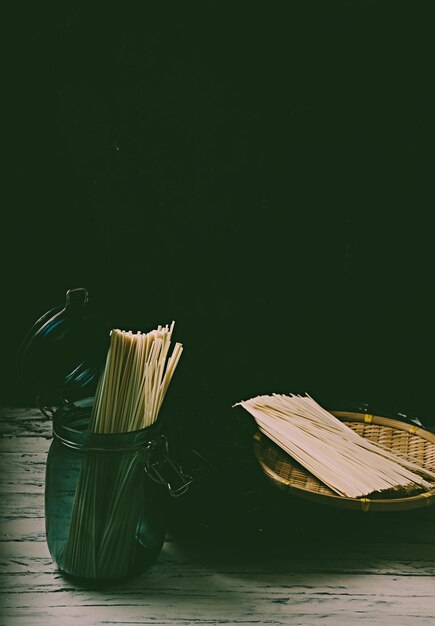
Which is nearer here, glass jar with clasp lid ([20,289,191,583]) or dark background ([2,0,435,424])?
glass jar with clasp lid ([20,289,191,583])

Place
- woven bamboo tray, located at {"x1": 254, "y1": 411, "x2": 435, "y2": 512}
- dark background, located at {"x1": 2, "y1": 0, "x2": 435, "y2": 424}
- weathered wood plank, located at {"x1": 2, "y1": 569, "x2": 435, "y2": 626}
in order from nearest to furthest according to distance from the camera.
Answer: weathered wood plank, located at {"x1": 2, "y1": 569, "x2": 435, "y2": 626}
woven bamboo tray, located at {"x1": 254, "y1": 411, "x2": 435, "y2": 512}
dark background, located at {"x1": 2, "y1": 0, "x2": 435, "y2": 424}

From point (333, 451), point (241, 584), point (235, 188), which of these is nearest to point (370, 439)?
point (333, 451)

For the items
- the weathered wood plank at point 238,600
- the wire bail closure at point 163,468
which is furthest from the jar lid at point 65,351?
the weathered wood plank at point 238,600

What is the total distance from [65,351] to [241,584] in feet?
1.30

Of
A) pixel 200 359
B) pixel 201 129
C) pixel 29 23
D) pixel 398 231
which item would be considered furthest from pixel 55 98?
pixel 398 231

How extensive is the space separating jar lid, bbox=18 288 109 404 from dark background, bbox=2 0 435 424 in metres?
0.28

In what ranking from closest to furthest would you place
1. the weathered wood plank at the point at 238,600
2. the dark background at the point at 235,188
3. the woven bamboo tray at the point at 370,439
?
the weathered wood plank at the point at 238,600 < the woven bamboo tray at the point at 370,439 < the dark background at the point at 235,188

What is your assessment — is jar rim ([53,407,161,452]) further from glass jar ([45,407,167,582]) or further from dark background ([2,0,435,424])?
dark background ([2,0,435,424])

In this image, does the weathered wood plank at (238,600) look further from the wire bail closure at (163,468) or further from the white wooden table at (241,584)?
the wire bail closure at (163,468)

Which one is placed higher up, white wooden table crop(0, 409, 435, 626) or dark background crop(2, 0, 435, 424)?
dark background crop(2, 0, 435, 424)

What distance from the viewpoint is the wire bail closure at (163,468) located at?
1.06 metres

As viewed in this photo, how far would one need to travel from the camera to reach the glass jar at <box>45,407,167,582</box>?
1.02 metres

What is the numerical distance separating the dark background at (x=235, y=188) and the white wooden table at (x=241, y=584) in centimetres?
32

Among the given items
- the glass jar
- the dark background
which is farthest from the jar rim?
the dark background
